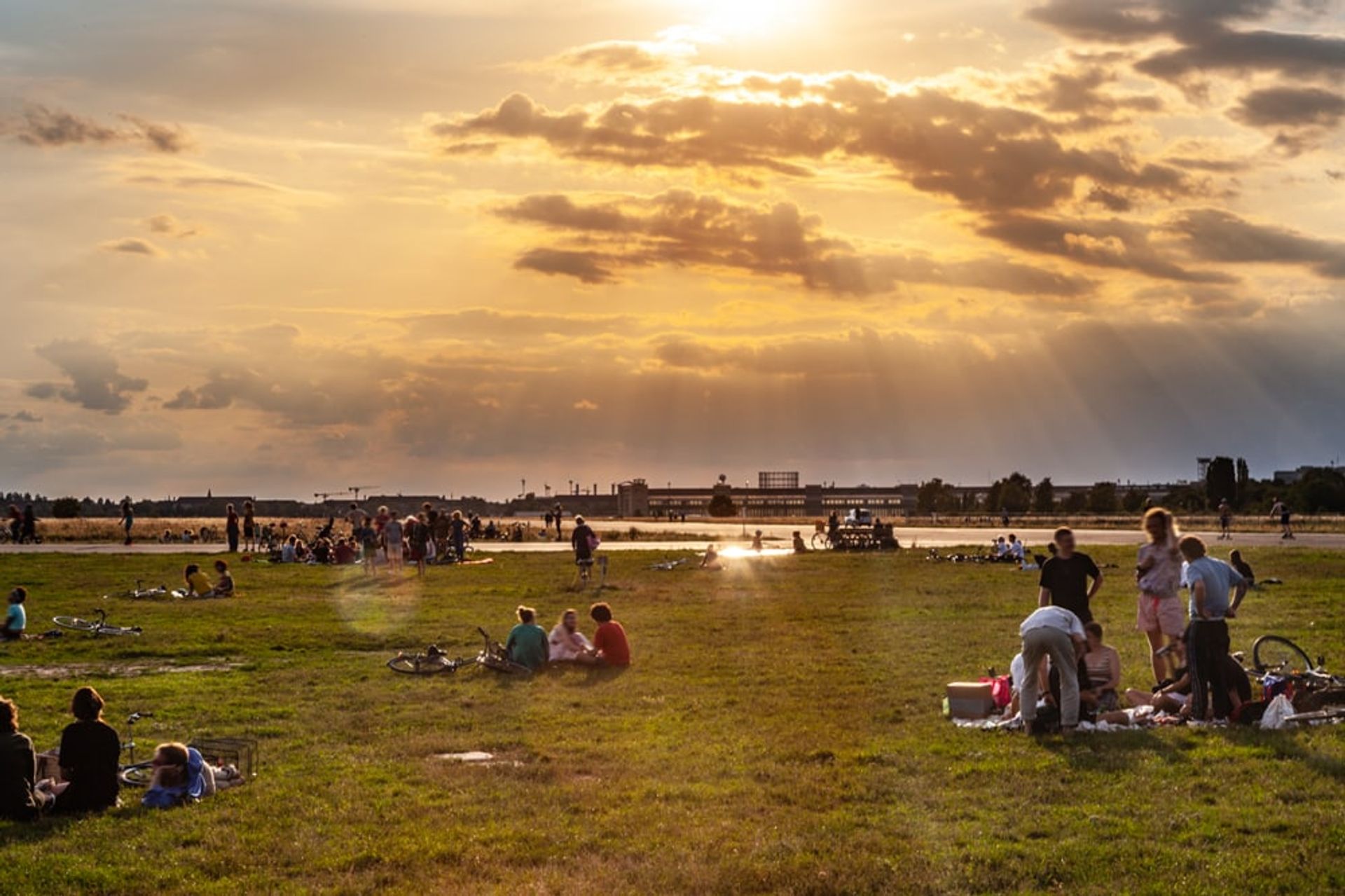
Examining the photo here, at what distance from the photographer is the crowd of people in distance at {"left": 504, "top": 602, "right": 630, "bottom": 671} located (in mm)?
23406

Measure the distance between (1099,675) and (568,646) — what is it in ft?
30.7

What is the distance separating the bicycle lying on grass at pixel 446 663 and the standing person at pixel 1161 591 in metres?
9.63

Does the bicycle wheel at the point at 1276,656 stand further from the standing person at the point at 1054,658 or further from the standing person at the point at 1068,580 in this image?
the standing person at the point at 1054,658

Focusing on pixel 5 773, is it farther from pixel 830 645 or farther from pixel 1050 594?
pixel 830 645

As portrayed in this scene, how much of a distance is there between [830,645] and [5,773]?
16404 mm

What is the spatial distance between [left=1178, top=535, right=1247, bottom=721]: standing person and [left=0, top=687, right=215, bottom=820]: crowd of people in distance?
37.1ft

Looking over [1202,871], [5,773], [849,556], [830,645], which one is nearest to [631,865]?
[1202,871]

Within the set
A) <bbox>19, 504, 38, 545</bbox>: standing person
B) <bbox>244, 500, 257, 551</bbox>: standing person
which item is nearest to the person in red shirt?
<bbox>244, 500, 257, 551</bbox>: standing person

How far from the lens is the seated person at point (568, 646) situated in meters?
23.8

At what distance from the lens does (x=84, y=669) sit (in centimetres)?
2480

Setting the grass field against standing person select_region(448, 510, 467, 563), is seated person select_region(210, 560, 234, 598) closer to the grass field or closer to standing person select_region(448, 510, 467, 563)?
the grass field

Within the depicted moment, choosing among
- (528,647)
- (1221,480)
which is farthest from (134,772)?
(1221,480)

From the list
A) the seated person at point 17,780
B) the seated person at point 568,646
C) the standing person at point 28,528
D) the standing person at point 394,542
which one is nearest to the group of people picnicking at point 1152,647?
the seated person at point 568,646

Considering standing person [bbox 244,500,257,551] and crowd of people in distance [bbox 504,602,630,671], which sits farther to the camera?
standing person [bbox 244,500,257,551]
